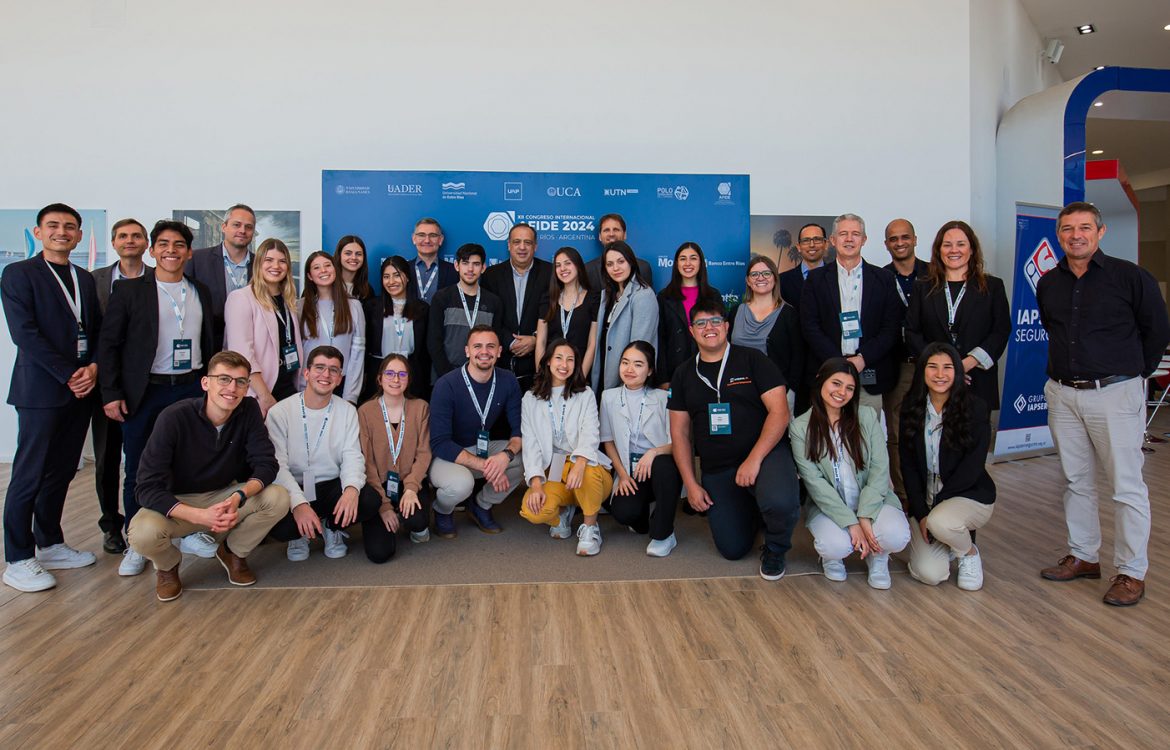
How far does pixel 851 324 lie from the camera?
383 cm

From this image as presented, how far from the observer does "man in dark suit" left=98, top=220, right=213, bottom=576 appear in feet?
10.7

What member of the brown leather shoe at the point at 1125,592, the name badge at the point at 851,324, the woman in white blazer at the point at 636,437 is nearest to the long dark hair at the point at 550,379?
the woman in white blazer at the point at 636,437

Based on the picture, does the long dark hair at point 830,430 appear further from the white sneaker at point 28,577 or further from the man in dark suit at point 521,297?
the white sneaker at point 28,577

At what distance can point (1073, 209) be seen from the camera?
2910mm

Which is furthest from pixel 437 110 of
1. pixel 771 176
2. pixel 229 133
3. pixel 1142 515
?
pixel 1142 515

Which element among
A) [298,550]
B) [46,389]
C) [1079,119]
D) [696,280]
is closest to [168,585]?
[298,550]

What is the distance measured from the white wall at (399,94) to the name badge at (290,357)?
2349mm

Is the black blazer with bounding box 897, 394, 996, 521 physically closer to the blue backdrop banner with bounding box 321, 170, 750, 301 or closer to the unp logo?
the blue backdrop banner with bounding box 321, 170, 750, 301

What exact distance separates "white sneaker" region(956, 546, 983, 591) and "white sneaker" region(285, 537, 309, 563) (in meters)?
3.12

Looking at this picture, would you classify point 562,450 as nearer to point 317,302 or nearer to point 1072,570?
point 317,302

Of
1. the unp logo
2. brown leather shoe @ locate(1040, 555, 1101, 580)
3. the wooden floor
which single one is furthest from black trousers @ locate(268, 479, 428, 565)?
brown leather shoe @ locate(1040, 555, 1101, 580)

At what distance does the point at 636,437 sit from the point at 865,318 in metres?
1.47

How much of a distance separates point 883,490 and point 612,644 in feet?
4.84

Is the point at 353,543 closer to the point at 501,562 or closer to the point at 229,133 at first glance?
the point at 501,562
